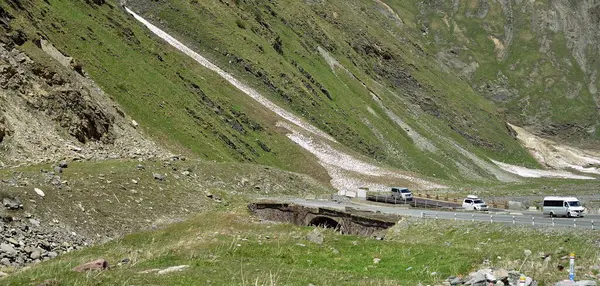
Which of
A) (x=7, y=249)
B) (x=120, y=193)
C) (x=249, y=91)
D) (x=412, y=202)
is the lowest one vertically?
(x=7, y=249)

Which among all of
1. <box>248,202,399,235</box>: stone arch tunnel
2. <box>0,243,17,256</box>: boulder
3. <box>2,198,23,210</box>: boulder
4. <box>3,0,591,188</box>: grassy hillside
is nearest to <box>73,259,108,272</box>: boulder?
<box>0,243,17,256</box>: boulder

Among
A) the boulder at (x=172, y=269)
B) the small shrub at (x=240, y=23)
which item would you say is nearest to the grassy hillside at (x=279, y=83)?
the small shrub at (x=240, y=23)

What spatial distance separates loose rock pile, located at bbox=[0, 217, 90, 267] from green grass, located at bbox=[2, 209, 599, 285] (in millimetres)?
1283

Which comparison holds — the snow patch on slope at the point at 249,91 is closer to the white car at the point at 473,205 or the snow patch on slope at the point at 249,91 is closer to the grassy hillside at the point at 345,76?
the grassy hillside at the point at 345,76

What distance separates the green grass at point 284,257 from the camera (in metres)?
16.8

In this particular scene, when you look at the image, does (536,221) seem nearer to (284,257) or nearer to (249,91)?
(284,257)

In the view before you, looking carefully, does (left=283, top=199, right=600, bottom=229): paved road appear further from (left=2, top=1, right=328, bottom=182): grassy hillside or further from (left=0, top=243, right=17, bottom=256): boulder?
(left=0, top=243, right=17, bottom=256): boulder

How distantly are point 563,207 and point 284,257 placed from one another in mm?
30636

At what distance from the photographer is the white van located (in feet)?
146

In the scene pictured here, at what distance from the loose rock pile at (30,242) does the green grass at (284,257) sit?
50.5 inches

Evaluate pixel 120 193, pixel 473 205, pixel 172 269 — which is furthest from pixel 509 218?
pixel 172 269

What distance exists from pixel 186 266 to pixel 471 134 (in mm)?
134378

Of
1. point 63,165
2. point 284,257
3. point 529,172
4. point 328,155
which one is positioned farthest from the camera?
point 529,172

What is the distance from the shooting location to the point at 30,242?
80.7 ft
